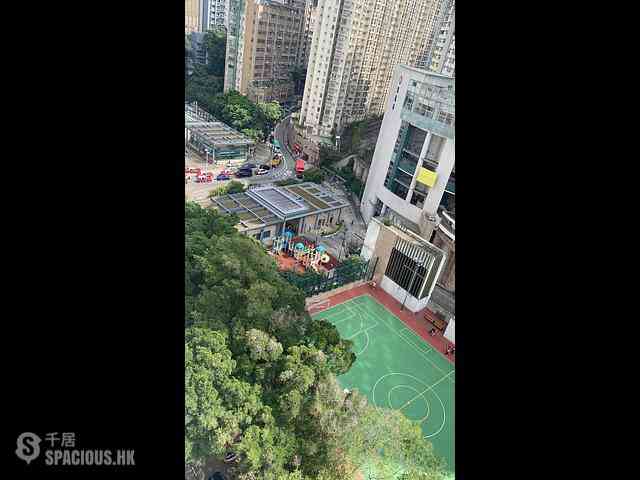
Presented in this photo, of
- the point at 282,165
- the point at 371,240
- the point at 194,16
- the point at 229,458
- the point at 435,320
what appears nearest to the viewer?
the point at 229,458

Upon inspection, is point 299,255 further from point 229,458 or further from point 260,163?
point 260,163

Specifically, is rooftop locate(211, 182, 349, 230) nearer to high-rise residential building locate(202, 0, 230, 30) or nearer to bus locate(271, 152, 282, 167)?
bus locate(271, 152, 282, 167)

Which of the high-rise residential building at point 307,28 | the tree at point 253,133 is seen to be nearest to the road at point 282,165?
the tree at point 253,133

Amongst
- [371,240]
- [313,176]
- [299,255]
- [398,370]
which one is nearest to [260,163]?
[313,176]

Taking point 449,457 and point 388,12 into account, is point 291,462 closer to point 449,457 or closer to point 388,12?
point 449,457
